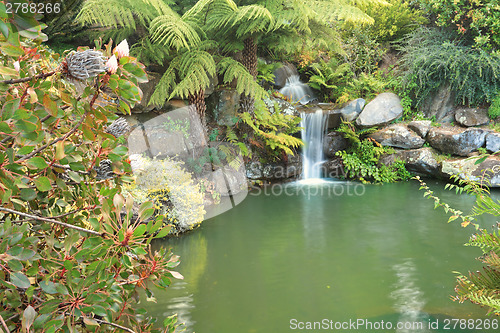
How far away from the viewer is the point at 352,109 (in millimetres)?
7762

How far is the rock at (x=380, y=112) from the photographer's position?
7.55 metres

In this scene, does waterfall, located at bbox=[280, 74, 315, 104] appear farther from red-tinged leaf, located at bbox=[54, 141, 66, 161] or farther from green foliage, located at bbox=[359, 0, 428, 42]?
red-tinged leaf, located at bbox=[54, 141, 66, 161]

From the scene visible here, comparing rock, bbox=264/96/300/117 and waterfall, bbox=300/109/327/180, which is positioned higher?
rock, bbox=264/96/300/117

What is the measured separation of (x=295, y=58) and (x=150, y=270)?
8.49 meters

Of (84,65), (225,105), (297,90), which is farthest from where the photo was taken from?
(297,90)

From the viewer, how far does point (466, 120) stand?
283 inches

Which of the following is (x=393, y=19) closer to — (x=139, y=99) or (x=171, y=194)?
(x=171, y=194)

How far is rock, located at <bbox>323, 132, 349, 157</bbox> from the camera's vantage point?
25.4 ft

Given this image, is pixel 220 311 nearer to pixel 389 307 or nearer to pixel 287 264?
pixel 287 264

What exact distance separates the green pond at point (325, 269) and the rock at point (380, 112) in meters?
1.98

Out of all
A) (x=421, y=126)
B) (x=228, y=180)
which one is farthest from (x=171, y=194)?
(x=421, y=126)

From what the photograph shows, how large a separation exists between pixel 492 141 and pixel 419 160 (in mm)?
1206

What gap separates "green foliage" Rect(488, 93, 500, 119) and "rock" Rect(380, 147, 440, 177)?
4.01ft

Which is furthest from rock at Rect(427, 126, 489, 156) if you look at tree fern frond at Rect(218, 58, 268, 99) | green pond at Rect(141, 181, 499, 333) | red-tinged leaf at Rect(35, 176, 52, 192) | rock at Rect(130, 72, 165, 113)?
red-tinged leaf at Rect(35, 176, 52, 192)
